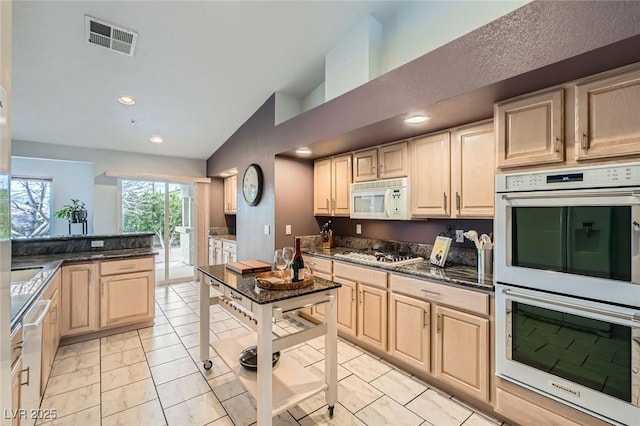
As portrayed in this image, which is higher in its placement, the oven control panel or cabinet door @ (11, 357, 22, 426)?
the oven control panel

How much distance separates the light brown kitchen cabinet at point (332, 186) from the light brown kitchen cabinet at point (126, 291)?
85.4 inches

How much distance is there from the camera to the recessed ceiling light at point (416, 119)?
7.25ft

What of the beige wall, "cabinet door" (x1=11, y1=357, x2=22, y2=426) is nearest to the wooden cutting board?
"cabinet door" (x1=11, y1=357, x2=22, y2=426)

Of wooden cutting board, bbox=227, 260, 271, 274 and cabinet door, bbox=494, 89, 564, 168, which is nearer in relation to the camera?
cabinet door, bbox=494, 89, 564, 168

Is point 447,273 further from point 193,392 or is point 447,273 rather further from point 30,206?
point 30,206

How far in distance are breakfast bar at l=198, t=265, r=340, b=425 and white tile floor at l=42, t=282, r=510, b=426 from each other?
0.23 meters

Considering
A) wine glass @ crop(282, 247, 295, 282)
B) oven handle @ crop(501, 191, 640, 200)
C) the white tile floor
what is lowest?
the white tile floor

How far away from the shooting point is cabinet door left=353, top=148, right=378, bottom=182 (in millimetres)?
3088

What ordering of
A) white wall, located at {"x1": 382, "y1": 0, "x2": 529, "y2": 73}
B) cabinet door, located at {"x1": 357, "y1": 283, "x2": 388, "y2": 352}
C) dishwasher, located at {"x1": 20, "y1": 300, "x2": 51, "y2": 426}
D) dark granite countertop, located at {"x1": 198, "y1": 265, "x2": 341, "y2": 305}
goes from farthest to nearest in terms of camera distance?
cabinet door, located at {"x1": 357, "y1": 283, "x2": 388, "y2": 352} < white wall, located at {"x1": 382, "y1": 0, "x2": 529, "y2": 73} < dark granite countertop, located at {"x1": 198, "y1": 265, "x2": 341, "y2": 305} < dishwasher, located at {"x1": 20, "y1": 300, "x2": 51, "y2": 426}

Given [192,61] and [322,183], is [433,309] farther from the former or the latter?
[192,61]

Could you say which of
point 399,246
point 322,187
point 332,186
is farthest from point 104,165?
point 399,246

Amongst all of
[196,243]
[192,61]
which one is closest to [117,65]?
[192,61]

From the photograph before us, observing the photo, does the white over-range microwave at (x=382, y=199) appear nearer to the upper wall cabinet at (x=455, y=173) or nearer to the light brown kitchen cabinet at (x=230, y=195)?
the upper wall cabinet at (x=455, y=173)

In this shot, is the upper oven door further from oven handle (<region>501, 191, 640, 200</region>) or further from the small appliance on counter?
the small appliance on counter
